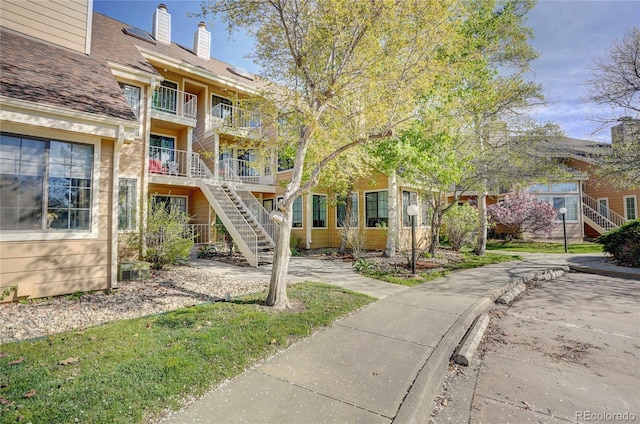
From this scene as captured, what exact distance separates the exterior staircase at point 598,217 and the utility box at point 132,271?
25.5 metres

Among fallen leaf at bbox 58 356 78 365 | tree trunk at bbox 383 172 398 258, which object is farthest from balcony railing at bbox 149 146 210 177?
fallen leaf at bbox 58 356 78 365

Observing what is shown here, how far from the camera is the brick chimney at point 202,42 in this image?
16391mm

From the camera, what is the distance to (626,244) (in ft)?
34.7

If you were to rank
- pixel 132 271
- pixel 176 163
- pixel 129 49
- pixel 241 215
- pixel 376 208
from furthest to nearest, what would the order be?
pixel 376 208
pixel 176 163
pixel 129 49
pixel 241 215
pixel 132 271

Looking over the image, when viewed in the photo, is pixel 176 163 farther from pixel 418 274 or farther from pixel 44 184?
pixel 418 274

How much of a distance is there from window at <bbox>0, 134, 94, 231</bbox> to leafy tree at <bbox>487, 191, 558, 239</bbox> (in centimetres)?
2024

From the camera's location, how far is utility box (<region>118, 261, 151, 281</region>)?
7.39m

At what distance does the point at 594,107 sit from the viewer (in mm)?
11453

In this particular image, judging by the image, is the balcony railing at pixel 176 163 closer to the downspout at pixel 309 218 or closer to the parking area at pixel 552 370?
the downspout at pixel 309 218

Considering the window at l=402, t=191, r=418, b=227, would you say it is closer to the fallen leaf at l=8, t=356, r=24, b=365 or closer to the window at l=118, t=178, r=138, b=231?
the window at l=118, t=178, r=138, b=231

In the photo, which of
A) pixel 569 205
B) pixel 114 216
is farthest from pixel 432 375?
pixel 569 205

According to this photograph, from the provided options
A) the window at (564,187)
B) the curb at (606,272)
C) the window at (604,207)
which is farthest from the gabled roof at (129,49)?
the window at (604,207)

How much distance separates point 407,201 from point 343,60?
37.1 feet

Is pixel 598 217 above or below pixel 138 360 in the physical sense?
above
